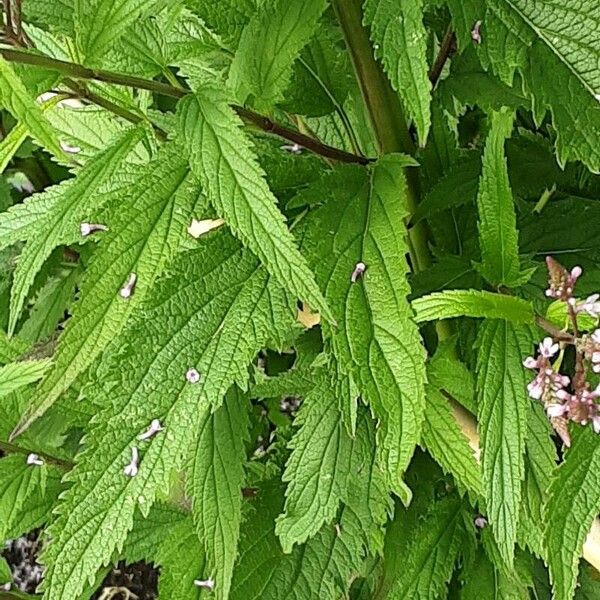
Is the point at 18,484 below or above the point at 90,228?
below

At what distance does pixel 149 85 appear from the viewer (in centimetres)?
48

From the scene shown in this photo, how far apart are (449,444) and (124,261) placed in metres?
0.23

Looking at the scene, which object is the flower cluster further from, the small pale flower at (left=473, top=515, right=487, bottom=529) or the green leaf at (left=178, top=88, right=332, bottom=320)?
the small pale flower at (left=473, top=515, right=487, bottom=529)

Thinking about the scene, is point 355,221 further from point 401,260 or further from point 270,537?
point 270,537

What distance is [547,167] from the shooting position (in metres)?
0.70

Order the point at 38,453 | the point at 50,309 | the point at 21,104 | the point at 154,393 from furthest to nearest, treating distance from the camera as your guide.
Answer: the point at 50,309 < the point at 38,453 < the point at 154,393 < the point at 21,104

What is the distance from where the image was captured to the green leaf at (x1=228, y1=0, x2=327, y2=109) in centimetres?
49

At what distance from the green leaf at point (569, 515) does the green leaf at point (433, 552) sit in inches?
7.5

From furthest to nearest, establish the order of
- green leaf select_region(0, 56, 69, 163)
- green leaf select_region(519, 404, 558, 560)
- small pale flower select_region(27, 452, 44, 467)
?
small pale flower select_region(27, 452, 44, 467) < green leaf select_region(519, 404, 558, 560) < green leaf select_region(0, 56, 69, 163)

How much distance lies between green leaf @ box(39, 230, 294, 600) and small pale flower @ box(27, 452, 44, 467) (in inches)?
8.2

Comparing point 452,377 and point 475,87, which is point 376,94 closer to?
point 475,87

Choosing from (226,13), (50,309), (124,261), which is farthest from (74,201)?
(50,309)

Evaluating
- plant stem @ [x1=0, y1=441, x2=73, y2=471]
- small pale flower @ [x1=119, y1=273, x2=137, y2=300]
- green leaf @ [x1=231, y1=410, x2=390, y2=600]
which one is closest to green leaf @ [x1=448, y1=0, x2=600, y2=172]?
small pale flower @ [x1=119, y1=273, x2=137, y2=300]

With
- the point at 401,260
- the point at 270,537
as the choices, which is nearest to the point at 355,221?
the point at 401,260
